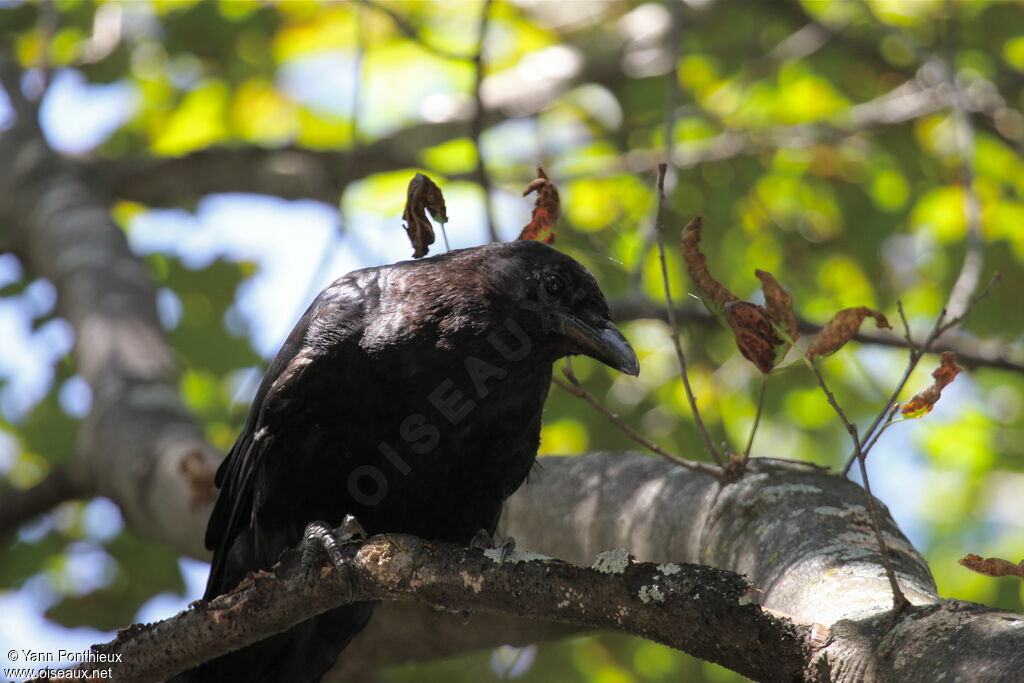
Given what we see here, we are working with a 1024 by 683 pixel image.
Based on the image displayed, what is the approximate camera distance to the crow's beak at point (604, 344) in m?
2.64

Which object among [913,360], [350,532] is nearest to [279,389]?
[350,532]

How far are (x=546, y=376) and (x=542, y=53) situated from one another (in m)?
3.02

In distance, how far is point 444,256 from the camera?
2.89m

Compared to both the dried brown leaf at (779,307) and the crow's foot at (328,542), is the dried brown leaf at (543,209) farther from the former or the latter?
the crow's foot at (328,542)

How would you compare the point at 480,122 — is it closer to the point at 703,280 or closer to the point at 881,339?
the point at 703,280

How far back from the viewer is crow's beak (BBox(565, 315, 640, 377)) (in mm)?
2639

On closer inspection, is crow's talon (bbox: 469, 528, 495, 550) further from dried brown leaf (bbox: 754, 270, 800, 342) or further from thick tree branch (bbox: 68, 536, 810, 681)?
dried brown leaf (bbox: 754, 270, 800, 342)

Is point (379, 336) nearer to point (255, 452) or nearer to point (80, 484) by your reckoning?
point (255, 452)

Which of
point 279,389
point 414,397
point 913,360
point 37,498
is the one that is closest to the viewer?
point 913,360

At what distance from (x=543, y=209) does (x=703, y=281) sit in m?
0.55

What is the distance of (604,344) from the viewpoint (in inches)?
105

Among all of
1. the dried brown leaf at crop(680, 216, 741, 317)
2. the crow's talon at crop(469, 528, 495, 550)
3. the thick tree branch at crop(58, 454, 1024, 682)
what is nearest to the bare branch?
the crow's talon at crop(469, 528, 495, 550)

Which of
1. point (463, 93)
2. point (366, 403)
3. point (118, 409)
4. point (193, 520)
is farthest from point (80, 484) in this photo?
point (463, 93)

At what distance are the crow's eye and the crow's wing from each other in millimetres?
441
